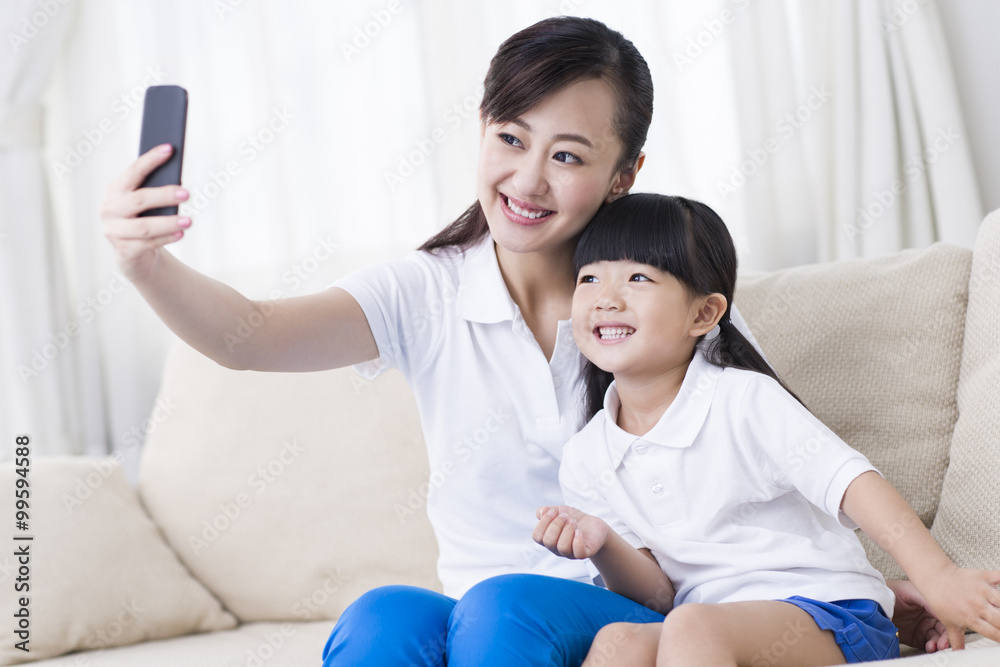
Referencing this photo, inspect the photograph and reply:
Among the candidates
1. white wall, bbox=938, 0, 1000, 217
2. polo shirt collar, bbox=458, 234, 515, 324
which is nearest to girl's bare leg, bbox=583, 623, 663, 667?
polo shirt collar, bbox=458, 234, 515, 324

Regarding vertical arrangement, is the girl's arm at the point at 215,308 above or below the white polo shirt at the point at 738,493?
above

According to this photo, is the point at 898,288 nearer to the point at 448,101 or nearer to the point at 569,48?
the point at 569,48

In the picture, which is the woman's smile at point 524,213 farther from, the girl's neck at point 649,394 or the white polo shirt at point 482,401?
the girl's neck at point 649,394

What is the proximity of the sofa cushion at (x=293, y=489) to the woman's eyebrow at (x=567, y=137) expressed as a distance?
712mm

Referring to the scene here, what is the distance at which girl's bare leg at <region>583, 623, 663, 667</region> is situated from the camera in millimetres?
902

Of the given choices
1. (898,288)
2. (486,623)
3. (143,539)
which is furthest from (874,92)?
(143,539)

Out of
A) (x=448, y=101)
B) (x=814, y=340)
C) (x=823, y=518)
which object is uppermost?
(x=448, y=101)

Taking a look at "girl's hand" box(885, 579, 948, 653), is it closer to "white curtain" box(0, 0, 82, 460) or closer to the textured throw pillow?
the textured throw pillow

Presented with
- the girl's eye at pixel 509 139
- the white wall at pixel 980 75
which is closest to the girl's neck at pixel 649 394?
the girl's eye at pixel 509 139

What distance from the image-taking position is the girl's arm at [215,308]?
0.82 metres

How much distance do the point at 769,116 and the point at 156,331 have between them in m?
1.79

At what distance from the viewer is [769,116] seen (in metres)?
1.97

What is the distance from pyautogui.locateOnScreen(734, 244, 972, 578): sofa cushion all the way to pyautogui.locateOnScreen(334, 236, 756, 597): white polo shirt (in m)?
0.25

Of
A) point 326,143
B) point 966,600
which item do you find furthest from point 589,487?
point 326,143
